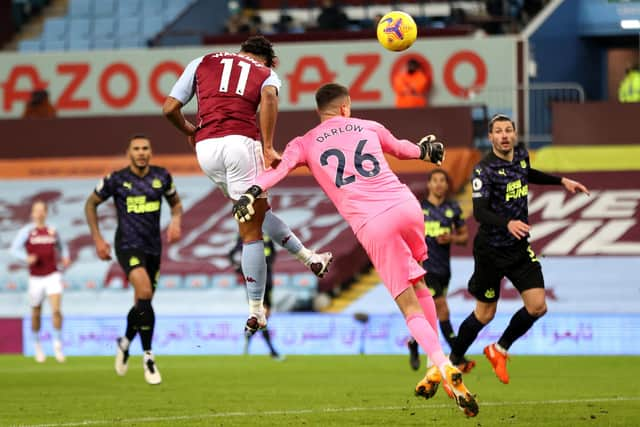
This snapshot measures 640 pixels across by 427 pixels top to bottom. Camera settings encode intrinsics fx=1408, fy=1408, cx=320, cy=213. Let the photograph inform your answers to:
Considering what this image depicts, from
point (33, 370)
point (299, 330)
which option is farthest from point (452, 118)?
point (33, 370)

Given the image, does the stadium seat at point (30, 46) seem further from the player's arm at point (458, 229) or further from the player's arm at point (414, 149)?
the player's arm at point (414, 149)

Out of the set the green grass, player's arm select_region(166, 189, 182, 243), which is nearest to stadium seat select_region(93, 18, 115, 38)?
the green grass

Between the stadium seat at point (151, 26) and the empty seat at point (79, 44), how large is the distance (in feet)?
3.85

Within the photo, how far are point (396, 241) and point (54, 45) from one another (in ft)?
68.0

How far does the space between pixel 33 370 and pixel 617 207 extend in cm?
1034

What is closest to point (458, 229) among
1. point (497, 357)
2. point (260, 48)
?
point (497, 357)

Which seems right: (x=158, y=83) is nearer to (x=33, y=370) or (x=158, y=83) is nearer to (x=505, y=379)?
(x=33, y=370)

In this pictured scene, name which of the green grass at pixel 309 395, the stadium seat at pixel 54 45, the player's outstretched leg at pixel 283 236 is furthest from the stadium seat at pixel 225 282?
the player's outstretched leg at pixel 283 236

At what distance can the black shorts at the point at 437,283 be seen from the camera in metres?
14.7

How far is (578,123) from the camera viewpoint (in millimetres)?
23266

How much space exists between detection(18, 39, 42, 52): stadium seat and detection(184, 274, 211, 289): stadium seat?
8545 mm

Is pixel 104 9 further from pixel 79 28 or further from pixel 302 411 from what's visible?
pixel 302 411

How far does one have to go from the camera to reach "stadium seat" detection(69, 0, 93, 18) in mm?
30078

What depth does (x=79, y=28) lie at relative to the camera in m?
29.5
